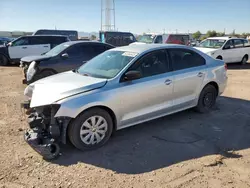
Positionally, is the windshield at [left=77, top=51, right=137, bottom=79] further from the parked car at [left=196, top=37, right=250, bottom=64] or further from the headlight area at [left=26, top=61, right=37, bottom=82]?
the parked car at [left=196, top=37, right=250, bottom=64]

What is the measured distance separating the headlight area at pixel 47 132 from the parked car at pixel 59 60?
13.4ft

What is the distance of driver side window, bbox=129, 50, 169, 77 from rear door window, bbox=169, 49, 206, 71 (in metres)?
0.21

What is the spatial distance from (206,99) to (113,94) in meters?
2.63

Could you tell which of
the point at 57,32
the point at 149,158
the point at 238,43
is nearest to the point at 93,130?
the point at 149,158

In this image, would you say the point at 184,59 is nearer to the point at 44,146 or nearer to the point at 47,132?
the point at 47,132

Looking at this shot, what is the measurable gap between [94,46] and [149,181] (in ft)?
→ 21.8

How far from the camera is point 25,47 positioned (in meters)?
14.0

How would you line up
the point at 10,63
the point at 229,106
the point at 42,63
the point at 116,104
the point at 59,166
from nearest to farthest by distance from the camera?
the point at 59,166 < the point at 116,104 < the point at 229,106 < the point at 42,63 < the point at 10,63

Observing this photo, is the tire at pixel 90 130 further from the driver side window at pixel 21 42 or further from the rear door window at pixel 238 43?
the rear door window at pixel 238 43

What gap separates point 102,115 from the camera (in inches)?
155

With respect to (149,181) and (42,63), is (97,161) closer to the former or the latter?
(149,181)

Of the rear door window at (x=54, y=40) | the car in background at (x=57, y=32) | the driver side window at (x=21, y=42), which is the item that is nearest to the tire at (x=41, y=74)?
the rear door window at (x=54, y=40)

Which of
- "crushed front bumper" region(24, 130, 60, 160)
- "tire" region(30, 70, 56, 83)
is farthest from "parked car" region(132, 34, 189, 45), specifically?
"crushed front bumper" region(24, 130, 60, 160)

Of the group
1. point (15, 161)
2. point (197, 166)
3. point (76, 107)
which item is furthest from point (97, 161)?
point (197, 166)
